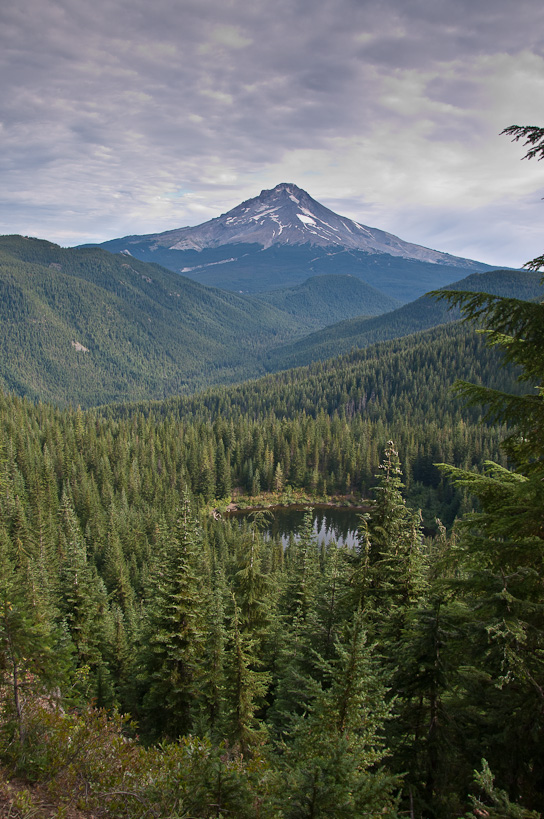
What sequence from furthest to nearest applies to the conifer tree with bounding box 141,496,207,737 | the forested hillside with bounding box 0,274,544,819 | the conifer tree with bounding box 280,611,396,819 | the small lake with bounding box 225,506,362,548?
the small lake with bounding box 225,506,362,548, the conifer tree with bounding box 141,496,207,737, the forested hillside with bounding box 0,274,544,819, the conifer tree with bounding box 280,611,396,819

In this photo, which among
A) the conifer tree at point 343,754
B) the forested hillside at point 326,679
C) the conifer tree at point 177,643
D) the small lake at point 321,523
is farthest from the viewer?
the small lake at point 321,523

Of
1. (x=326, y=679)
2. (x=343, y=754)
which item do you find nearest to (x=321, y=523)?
(x=326, y=679)

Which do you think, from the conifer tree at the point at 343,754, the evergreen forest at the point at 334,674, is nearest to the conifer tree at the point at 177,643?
the evergreen forest at the point at 334,674

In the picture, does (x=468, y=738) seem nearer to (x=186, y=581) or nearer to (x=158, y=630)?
(x=186, y=581)

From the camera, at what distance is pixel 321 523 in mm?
107625

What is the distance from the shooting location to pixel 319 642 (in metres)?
17.4

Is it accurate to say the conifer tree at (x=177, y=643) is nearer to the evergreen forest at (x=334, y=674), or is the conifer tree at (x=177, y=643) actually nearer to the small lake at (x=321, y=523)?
the evergreen forest at (x=334, y=674)

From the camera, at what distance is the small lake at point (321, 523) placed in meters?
97.9

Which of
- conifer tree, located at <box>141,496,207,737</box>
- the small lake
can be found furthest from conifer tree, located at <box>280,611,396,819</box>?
the small lake

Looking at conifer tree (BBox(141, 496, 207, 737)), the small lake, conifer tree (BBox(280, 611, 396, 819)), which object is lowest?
the small lake

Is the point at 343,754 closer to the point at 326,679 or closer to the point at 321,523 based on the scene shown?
the point at 326,679

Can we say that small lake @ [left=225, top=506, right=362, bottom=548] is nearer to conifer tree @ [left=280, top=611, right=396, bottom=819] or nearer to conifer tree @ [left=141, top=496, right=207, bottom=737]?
conifer tree @ [left=141, top=496, right=207, bottom=737]

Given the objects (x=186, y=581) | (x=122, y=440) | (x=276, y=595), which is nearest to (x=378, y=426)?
(x=122, y=440)

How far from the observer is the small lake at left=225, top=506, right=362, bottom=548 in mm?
97938
